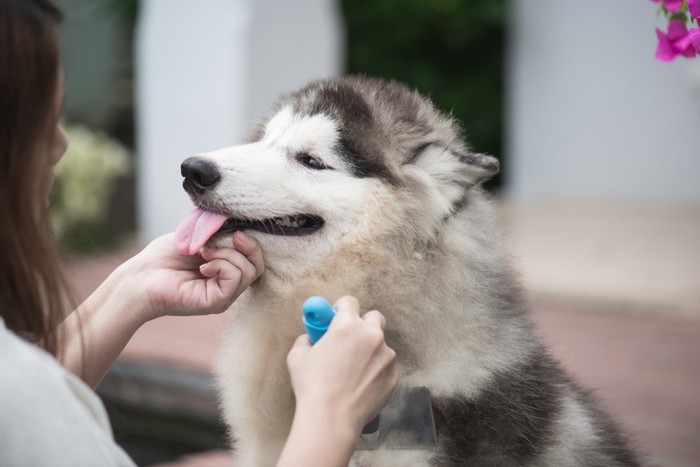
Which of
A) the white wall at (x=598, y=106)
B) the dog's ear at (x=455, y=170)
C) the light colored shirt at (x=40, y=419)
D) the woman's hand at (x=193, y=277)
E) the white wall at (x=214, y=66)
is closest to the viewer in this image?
the light colored shirt at (x=40, y=419)

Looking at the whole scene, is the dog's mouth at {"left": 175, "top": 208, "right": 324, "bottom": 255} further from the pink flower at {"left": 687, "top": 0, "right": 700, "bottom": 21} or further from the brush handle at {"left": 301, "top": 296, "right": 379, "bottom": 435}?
the pink flower at {"left": 687, "top": 0, "right": 700, "bottom": 21}

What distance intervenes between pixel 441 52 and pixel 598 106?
2100mm

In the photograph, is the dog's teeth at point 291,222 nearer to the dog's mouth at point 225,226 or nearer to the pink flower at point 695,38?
the dog's mouth at point 225,226

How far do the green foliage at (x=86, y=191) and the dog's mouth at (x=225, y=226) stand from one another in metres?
5.44

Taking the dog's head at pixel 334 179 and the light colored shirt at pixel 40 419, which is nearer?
the light colored shirt at pixel 40 419

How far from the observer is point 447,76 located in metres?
10.0

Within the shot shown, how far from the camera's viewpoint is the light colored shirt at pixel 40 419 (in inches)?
49.7

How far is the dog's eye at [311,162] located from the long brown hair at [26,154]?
862 mm

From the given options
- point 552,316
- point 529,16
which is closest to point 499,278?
point 552,316

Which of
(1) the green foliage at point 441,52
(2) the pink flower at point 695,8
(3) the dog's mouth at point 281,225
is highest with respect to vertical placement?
(1) the green foliage at point 441,52

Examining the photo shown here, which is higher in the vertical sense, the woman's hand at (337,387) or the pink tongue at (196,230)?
the pink tongue at (196,230)

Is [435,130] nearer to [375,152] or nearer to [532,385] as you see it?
[375,152]

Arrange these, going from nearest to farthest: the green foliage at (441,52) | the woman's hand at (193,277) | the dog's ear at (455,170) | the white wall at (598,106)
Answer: the woman's hand at (193,277) < the dog's ear at (455,170) < the white wall at (598,106) < the green foliage at (441,52)

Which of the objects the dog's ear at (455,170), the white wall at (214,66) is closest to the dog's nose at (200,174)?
the dog's ear at (455,170)
